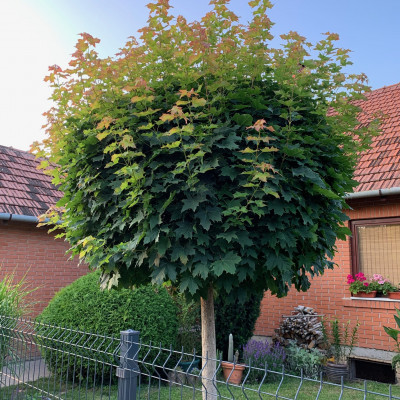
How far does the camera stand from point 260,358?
21.0 feet

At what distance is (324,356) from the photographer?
7.03 meters

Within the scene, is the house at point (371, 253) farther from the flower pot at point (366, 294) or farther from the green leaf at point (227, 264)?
the green leaf at point (227, 264)

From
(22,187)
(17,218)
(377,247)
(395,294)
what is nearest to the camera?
(395,294)

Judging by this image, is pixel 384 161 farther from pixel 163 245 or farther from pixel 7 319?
pixel 7 319

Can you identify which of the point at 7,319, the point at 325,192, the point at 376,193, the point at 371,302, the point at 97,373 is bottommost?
the point at 97,373

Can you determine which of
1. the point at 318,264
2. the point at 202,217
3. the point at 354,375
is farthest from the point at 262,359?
the point at 202,217

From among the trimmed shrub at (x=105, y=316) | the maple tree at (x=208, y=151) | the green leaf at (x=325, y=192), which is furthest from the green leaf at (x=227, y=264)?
the trimmed shrub at (x=105, y=316)

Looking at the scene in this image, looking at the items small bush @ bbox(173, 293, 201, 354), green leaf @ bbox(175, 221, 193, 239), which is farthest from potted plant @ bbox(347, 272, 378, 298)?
green leaf @ bbox(175, 221, 193, 239)

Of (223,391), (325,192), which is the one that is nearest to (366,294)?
(223,391)

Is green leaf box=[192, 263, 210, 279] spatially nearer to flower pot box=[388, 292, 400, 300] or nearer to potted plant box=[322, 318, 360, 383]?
potted plant box=[322, 318, 360, 383]

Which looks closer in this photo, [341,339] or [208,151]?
[208,151]

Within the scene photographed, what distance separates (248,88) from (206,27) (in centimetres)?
57

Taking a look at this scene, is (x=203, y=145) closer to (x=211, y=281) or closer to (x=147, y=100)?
(x=147, y=100)

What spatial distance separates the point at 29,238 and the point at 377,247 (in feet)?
22.8
